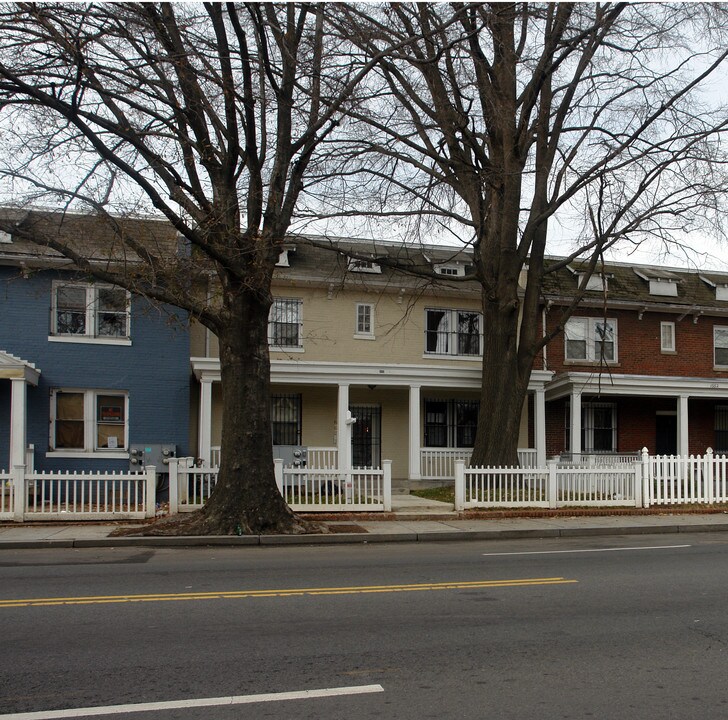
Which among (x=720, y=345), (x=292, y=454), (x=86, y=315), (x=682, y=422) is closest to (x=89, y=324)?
(x=86, y=315)

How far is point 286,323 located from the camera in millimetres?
22547

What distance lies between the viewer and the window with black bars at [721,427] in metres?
26.4

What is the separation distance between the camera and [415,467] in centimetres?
2156

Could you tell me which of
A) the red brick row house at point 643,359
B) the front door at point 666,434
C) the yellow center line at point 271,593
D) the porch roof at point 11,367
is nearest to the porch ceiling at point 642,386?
the red brick row house at point 643,359

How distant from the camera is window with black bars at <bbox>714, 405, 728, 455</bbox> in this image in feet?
86.6

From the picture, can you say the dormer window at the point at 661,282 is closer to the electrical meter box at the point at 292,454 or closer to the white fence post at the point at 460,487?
the white fence post at the point at 460,487

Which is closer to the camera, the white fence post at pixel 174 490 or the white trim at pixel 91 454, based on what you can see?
the white fence post at pixel 174 490

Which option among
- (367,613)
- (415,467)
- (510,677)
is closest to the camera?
(510,677)

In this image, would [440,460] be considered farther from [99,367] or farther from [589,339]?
[99,367]

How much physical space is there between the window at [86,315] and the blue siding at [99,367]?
238mm

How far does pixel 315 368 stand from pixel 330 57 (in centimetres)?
916

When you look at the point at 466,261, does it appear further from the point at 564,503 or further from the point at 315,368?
the point at 564,503

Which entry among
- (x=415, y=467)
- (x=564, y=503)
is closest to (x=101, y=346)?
(x=415, y=467)

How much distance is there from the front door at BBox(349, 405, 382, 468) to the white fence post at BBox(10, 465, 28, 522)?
35.4ft
